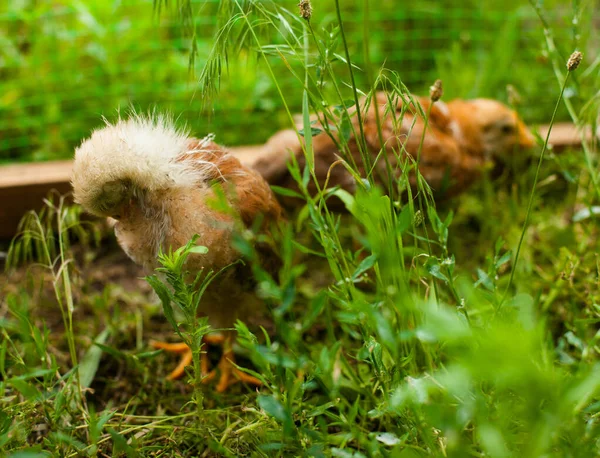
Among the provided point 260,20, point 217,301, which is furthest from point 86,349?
point 260,20

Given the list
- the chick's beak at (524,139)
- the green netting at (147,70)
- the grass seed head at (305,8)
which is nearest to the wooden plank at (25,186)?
the chick's beak at (524,139)

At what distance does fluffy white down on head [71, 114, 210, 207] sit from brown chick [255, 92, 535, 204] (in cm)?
53

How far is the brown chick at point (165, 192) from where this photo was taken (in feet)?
4.02

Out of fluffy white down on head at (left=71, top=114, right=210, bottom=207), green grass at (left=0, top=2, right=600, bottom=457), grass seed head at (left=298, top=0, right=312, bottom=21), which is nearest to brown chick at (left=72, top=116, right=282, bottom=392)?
fluffy white down on head at (left=71, top=114, right=210, bottom=207)

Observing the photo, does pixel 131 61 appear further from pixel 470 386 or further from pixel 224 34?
pixel 470 386

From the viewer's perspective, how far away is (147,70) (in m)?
2.57

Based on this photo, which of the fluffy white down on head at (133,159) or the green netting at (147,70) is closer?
the fluffy white down on head at (133,159)

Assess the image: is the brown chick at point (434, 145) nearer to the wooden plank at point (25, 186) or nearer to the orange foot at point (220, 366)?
the wooden plank at point (25, 186)

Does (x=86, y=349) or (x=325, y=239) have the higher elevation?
(x=325, y=239)

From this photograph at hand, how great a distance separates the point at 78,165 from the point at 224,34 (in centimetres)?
42

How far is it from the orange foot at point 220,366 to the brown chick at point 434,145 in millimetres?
511

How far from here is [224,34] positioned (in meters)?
1.18

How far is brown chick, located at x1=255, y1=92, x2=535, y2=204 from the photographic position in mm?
1734

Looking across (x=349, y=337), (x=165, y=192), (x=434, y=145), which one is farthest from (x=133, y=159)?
(x=434, y=145)
